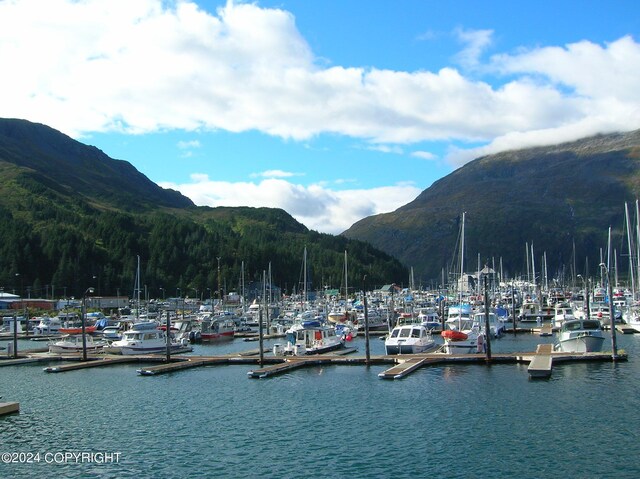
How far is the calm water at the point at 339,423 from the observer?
98.2ft

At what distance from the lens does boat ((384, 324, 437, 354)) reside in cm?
6316

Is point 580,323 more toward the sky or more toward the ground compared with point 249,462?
more toward the sky

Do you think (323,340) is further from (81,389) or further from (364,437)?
(364,437)

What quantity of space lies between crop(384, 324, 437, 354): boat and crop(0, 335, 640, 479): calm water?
6567 millimetres

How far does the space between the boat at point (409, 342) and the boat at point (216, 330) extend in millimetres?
36849

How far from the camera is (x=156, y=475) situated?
2928 cm

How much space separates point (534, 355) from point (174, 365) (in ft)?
101

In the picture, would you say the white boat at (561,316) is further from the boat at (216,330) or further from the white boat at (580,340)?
the boat at (216,330)

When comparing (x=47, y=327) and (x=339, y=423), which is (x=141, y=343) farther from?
(x=47, y=327)

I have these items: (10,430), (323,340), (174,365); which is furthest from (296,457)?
(323,340)

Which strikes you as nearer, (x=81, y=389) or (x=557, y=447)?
(x=557, y=447)

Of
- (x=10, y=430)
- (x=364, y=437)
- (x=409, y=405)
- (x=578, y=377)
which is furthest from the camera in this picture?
(x=578, y=377)

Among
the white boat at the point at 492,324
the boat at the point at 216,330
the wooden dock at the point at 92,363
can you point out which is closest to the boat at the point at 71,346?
the wooden dock at the point at 92,363

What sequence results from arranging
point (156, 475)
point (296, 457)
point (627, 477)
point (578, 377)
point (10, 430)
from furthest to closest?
point (578, 377) → point (10, 430) → point (296, 457) → point (156, 475) → point (627, 477)
